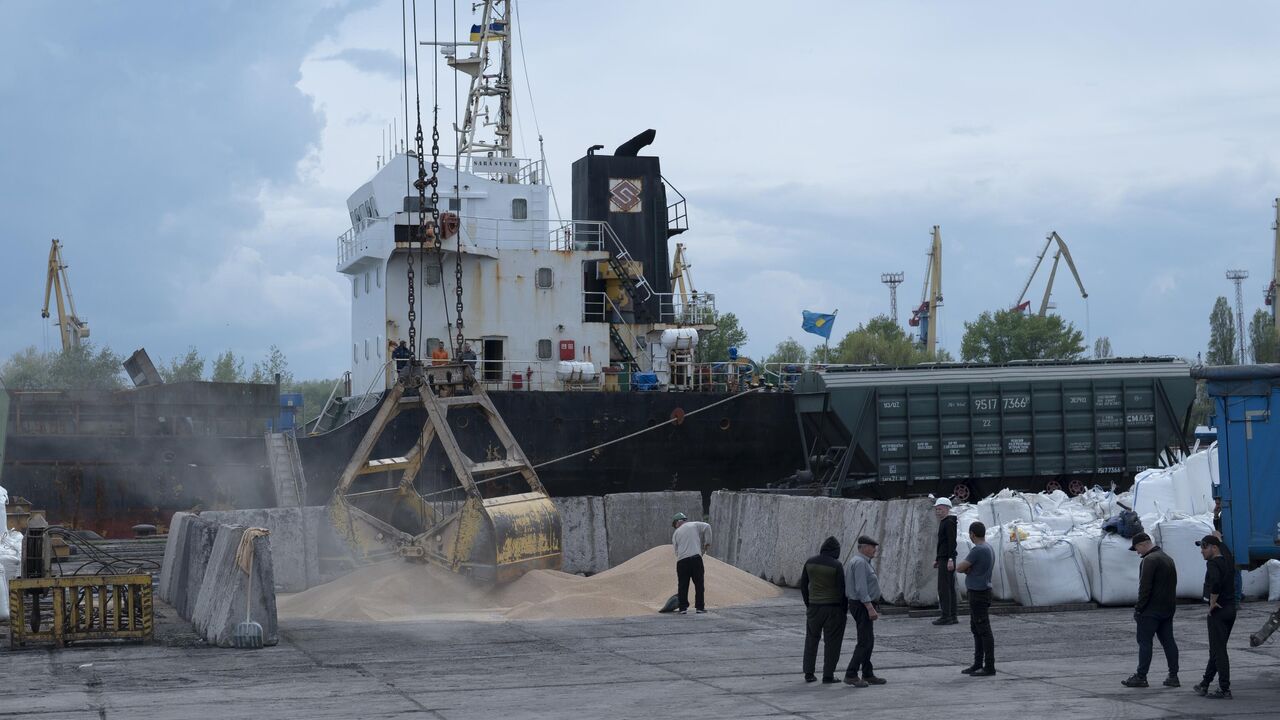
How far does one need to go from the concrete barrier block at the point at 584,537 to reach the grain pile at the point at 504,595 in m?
3.03

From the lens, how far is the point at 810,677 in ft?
39.9

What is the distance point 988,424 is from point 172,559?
16659mm

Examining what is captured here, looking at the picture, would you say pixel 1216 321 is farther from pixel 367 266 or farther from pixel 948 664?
pixel 948 664

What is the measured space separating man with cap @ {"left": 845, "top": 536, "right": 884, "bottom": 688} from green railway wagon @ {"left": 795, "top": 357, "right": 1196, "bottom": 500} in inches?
575

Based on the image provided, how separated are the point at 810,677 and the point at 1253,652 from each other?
4.69 meters

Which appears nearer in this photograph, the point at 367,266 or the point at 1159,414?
the point at 1159,414

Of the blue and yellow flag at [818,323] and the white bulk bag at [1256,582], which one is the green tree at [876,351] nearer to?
the blue and yellow flag at [818,323]

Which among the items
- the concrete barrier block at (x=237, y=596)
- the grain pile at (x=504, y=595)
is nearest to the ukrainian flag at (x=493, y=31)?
the grain pile at (x=504, y=595)

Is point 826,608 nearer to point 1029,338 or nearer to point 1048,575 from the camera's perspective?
point 1048,575

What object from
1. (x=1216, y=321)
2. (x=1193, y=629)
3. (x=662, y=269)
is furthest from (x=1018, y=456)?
(x=1216, y=321)

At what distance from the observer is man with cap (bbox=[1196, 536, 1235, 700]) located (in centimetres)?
1101

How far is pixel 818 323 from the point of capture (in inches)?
1409

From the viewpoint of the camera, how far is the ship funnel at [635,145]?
3444 centimetres

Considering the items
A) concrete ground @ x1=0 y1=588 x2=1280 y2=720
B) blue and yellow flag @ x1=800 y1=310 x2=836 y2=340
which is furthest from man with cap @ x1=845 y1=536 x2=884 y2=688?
blue and yellow flag @ x1=800 y1=310 x2=836 y2=340
